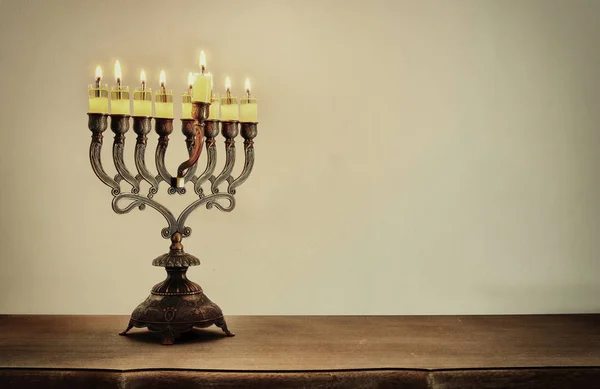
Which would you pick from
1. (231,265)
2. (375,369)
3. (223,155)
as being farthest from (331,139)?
(375,369)

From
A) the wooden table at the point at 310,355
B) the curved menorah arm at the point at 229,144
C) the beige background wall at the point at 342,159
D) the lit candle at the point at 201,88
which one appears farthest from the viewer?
the beige background wall at the point at 342,159

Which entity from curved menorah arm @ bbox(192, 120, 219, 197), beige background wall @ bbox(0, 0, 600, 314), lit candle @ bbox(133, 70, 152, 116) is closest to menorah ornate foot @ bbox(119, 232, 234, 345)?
Answer: curved menorah arm @ bbox(192, 120, 219, 197)

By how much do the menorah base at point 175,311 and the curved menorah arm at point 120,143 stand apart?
0.21m

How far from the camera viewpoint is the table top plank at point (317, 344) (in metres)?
1.48

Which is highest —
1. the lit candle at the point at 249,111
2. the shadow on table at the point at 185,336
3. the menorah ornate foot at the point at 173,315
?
the lit candle at the point at 249,111

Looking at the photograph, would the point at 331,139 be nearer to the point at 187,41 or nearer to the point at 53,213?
the point at 187,41

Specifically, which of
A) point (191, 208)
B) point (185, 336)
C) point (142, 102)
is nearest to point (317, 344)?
point (185, 336)

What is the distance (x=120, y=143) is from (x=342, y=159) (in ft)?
2.30

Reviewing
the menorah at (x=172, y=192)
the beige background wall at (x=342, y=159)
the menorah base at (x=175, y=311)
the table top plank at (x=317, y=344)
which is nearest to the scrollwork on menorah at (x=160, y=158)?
the menorah at (x=172, y=192)

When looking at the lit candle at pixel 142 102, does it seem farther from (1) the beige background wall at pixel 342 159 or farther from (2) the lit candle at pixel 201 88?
(1) the beige background wall at pixel 342 159

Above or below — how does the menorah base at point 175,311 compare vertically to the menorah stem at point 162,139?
below

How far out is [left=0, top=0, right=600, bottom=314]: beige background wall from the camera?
2.18 metres

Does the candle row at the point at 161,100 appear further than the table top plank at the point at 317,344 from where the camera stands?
Yes

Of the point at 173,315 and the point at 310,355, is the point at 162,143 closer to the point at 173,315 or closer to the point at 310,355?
the point at 173,315
